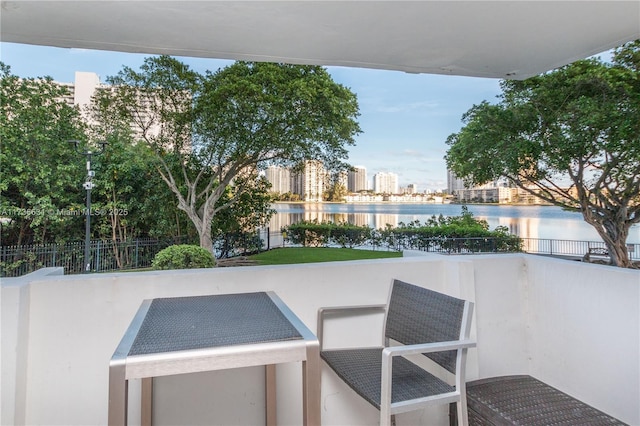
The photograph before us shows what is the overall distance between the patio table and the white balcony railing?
411 millimetres

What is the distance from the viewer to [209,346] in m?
0.85

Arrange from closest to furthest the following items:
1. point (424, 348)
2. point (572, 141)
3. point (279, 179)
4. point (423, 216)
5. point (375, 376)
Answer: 1. point (424, 348)
2. point (375, 376)
3. point (572, 141)
4. point (279, 179)
5. point (423, 216)

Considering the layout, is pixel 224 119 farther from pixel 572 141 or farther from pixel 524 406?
pixel 524 406

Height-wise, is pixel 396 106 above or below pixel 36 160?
above

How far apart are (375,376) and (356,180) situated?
399 inches

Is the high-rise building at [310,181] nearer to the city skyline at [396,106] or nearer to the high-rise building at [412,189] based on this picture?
the city skyline at [396,106]

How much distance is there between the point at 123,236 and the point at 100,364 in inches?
354

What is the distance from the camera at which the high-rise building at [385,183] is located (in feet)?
46.4

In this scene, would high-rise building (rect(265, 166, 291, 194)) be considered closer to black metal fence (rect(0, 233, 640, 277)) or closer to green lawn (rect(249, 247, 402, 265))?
black metal fence (rect(0, 233, 640, 277))

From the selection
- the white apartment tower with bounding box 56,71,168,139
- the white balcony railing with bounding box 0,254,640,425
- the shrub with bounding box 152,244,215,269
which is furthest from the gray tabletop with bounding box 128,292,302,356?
the white apartment tower with bounding box 56,71,168,139

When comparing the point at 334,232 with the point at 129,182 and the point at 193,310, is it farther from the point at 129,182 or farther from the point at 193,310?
the point at 193,310

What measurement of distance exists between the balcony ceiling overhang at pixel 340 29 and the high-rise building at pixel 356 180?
27.5 feet

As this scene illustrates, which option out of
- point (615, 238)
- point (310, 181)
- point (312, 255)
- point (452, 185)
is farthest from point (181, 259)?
point (615, 238)

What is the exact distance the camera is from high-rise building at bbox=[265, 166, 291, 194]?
10.3m
